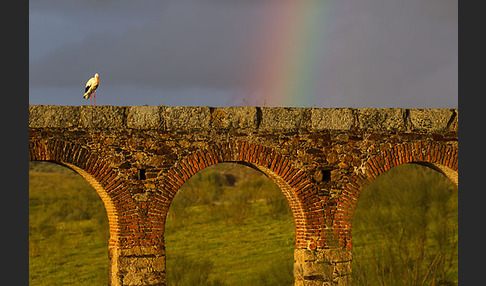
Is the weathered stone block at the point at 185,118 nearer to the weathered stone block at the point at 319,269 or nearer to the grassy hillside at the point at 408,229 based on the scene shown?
the weathered stone block at the point at 319,269

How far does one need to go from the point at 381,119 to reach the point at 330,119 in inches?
34.7

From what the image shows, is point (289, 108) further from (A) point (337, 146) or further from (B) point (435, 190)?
(B) point (435, 190)

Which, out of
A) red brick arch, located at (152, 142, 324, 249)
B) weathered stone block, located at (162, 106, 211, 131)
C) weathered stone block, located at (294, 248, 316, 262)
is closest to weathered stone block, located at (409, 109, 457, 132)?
red brick arch, located at (152, 142, 324, 249)

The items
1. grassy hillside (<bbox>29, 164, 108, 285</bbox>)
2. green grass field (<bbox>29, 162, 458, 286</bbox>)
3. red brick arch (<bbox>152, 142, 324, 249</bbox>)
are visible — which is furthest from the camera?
grassy hillside (<bbox>29, 164, 108, 285</bbox>)

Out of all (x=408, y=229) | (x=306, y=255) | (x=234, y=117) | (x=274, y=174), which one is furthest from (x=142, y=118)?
(x=408, y=229)

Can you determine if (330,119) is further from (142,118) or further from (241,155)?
(142,118)

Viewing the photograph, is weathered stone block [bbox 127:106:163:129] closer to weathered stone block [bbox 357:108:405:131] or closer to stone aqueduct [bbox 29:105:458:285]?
stone aqueduct [bbox 29:105:458:285]

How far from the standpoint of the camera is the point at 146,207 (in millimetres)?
9617

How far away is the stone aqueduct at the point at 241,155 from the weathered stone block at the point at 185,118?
16 mm

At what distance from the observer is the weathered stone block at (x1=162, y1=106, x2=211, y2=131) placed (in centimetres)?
990

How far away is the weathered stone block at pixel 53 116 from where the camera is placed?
9.37m

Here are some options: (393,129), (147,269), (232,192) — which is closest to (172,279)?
(147,269)

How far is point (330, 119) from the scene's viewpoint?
1045 cm

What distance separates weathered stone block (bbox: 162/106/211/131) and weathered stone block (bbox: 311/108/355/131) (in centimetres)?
178
